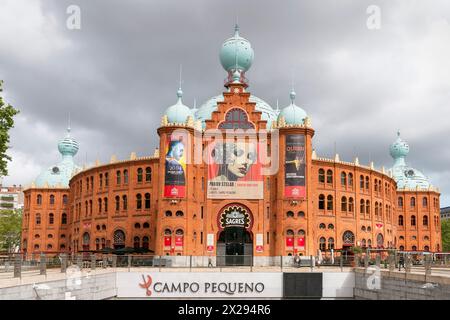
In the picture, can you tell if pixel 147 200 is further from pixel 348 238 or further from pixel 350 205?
pixel 350 205

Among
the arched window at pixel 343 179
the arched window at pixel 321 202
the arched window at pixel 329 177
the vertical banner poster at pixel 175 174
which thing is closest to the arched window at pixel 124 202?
the vertical banner poster at pixel 175 174

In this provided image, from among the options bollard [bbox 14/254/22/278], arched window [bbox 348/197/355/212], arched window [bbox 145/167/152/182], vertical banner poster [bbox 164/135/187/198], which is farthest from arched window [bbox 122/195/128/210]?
bollard [bbox 14/254/22/278]

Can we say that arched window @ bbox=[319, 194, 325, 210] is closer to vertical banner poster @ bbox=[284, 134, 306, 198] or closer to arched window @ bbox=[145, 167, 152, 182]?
vertical banner poster @ bbox=[284, 134, 306, 198]

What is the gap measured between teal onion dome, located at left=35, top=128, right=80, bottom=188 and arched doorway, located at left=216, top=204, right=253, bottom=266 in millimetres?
36915

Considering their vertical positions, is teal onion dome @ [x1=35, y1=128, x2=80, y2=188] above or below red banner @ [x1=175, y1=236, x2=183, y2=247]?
above

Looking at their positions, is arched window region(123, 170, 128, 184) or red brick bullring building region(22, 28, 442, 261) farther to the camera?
arched window region(123, 170, 128, 184)

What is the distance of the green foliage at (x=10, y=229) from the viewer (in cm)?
11081

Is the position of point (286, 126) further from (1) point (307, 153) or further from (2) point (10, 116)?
(2) point (10, 116)

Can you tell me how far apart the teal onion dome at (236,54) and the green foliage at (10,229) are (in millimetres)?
56927

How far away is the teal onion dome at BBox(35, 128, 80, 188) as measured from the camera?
98125 millimetres

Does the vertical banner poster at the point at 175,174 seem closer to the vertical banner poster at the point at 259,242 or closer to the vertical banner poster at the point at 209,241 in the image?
the vertical banner poster at the point at 209,241

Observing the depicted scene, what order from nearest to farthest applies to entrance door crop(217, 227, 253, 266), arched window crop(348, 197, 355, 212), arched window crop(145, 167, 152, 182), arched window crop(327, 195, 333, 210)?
entrance door crop(217, 227, 253, 266) → arched window crop(145, 167, 152, 182) → arched window crop(327, 195, 333, 210) → arched window crop(348, 197, 355, 212)

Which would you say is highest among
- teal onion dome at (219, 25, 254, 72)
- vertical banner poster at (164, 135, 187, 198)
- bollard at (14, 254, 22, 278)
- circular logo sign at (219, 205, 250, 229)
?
teal onion dome at (219, 25, 254, 72)
